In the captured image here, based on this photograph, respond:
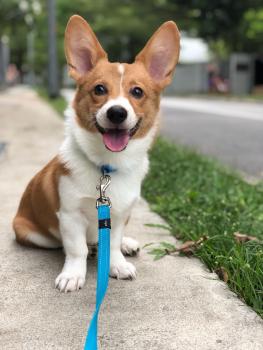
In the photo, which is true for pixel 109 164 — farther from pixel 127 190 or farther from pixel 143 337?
pixel 143 337

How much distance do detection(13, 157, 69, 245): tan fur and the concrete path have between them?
0.13 metres

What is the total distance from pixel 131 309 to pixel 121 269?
1.23 ft

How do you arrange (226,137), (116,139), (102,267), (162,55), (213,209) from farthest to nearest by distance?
(226,137)
(213,209)
(162,55)
(116,139)
(102,267)

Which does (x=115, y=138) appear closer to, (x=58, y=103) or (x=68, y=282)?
(x=68, y=282)

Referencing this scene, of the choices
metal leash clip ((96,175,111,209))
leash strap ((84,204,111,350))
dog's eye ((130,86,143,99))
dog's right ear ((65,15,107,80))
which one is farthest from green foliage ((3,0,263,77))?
leash strap ((84,204,111,350))

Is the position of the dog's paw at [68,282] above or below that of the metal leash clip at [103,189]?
below

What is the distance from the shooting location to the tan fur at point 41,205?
2.66 m

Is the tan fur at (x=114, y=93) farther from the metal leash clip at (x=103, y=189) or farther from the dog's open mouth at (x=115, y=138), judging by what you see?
the metal leash clip at (x=103, y=189)

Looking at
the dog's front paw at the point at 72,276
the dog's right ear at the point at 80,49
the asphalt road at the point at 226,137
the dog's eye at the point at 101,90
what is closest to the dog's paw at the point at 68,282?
the dog's front paw at the point at 72,276

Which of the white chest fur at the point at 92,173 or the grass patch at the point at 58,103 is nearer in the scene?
the white chest fur at the point at 92,173

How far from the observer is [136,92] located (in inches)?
98.6

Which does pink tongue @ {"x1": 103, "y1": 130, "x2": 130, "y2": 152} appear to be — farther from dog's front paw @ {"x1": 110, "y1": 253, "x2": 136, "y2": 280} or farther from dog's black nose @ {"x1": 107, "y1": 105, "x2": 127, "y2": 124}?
dog's front paw @ {"x1": 110, "y1": 253, "x2": 136, "y2": 280}

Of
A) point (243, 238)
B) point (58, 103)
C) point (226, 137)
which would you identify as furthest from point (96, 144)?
point (58, 103)

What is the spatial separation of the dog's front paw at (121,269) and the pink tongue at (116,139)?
0.64 metres
